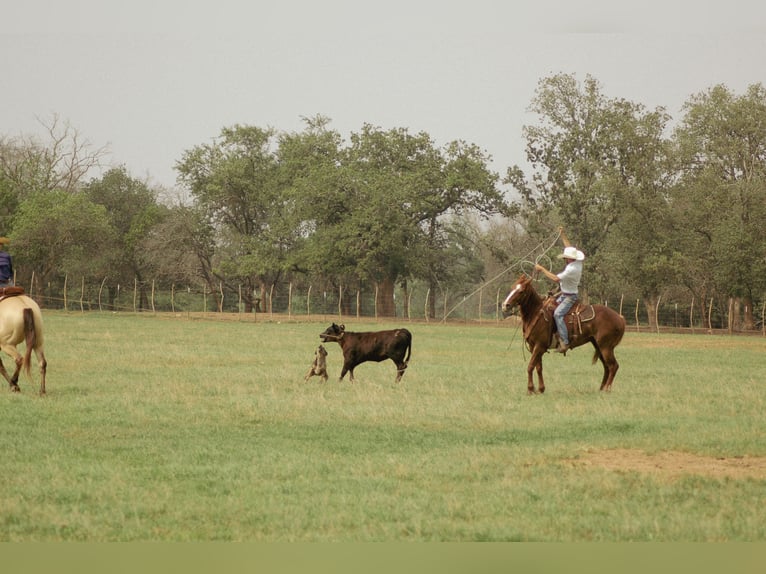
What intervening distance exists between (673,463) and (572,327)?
6.49 metres

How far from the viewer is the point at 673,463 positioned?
32.8ft

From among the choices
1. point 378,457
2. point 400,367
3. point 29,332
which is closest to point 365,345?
point 400,367

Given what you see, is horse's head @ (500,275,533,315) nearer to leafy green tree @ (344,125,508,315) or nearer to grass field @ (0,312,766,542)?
grass field @ (0,312,766,542)

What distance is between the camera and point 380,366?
21.1m

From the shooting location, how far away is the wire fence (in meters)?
52.1

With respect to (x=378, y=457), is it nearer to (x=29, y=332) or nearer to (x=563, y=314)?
(x=563, y=314)

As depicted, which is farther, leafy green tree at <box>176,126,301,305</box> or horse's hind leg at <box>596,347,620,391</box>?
leafy green tree at <box>176,126,301,305</box>

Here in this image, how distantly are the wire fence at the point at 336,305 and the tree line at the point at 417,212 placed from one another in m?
0.67

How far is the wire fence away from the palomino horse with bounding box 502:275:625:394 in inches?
1175

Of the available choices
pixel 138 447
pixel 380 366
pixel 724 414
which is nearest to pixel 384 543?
pixel 138 447

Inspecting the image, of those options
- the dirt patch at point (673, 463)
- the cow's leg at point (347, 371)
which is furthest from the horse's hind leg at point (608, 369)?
the dirt patch at point (673, 463)

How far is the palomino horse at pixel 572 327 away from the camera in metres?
16.3

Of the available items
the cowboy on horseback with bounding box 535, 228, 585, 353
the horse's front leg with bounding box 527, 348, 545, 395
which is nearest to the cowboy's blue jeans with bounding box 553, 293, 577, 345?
the cowboy on horseback with bounding box 535, 228, 585, 353

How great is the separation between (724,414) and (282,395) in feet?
20.4
